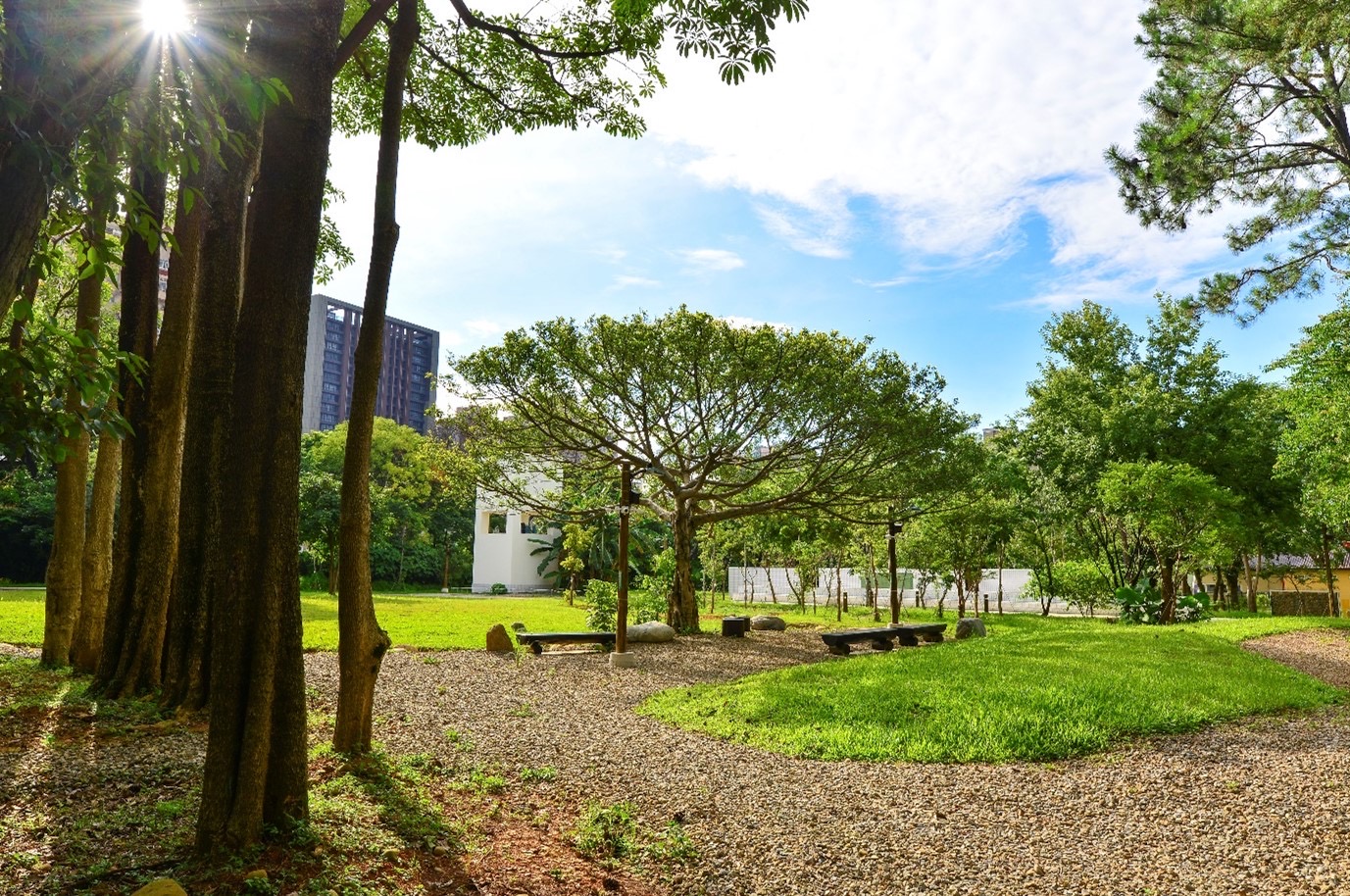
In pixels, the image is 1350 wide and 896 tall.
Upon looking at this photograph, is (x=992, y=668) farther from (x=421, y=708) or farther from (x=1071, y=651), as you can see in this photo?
(x=421, y=708)

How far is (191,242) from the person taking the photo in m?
7.14

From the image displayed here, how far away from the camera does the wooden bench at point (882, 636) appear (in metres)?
12.2

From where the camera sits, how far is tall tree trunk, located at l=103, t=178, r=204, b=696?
5.99 m

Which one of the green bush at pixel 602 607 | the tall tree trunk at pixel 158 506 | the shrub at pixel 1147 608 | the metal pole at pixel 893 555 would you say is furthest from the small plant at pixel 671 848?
the shrub at pixel 1147 608

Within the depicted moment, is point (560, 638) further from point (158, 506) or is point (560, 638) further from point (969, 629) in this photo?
point (969, 629)

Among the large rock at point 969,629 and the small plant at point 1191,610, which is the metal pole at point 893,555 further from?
the small plant at point 1191,610

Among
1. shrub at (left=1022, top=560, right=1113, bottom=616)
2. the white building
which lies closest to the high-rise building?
the white building

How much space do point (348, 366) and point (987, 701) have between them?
72016 mm

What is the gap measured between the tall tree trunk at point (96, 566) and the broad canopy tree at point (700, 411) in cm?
596

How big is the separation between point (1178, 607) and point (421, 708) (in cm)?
1733

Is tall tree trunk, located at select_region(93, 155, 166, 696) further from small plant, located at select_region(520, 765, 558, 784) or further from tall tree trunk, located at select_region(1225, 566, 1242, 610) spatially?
tall tree trunk, located at select_region(1225, 566, 1242, 610)

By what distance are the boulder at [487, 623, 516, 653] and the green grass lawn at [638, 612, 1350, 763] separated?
4.16 metres

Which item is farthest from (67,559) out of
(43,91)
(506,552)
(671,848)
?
(506,552)

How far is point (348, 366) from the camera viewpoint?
70.6 m
